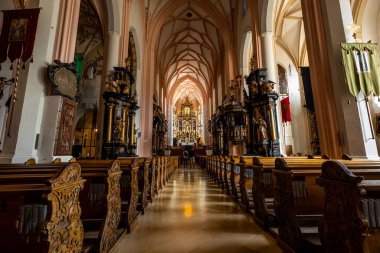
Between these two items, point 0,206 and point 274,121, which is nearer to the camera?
point 0,206

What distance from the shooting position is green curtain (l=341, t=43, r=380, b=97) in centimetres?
392

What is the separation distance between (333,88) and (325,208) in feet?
12.9

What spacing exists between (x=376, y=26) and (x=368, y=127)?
748cm

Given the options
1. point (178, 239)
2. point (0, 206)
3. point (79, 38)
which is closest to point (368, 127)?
point (178, 239)

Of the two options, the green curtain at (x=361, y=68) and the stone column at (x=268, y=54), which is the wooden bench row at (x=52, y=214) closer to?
the green curtain at (x=361, y=68)

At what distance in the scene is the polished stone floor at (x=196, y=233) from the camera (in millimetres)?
2016

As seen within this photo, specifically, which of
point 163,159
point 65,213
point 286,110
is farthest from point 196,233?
point 286,110

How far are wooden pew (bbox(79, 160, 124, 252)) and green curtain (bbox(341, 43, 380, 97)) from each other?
15.4ft

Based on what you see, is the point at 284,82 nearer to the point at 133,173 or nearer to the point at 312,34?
the point at 312,34

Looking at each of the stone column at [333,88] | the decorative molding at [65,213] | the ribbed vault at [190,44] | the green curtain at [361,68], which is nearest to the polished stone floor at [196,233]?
the decorative molding at [65,213]

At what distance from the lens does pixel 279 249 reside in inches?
76.5

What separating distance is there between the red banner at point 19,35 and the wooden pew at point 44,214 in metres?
3.39

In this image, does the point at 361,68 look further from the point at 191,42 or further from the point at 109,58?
the point at 191,42

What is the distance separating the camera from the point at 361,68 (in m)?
3.98
